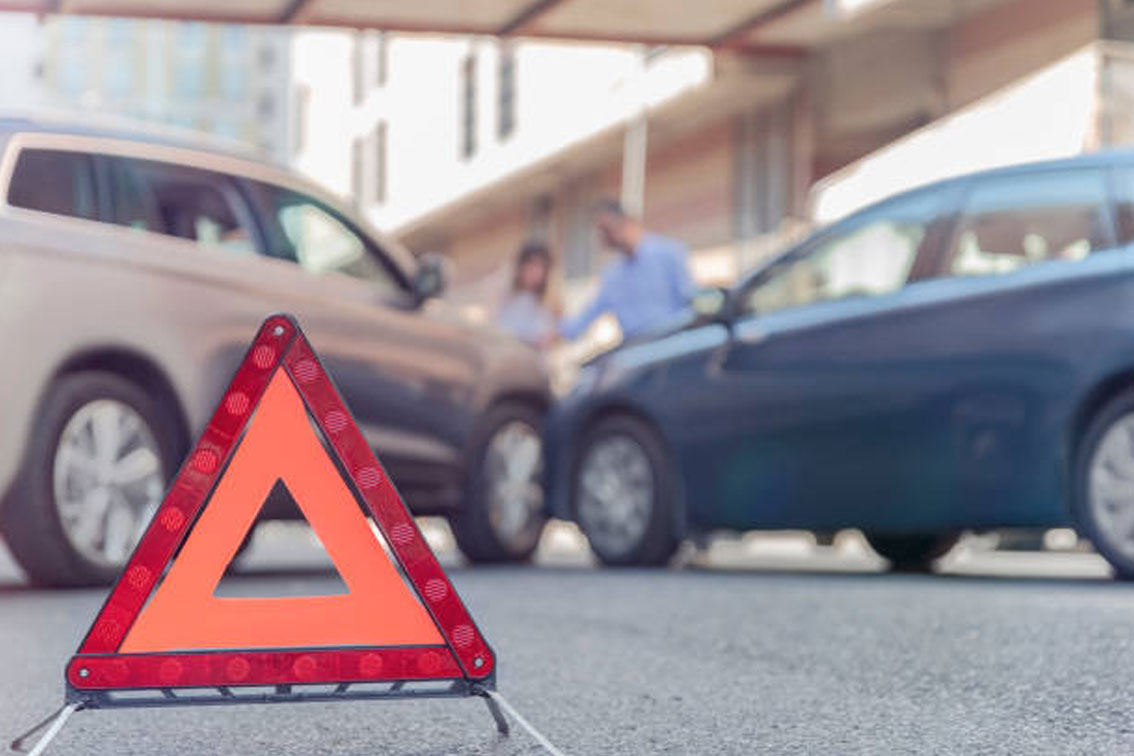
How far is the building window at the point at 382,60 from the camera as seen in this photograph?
38625 millimetres

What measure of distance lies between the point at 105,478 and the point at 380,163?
31.8 m

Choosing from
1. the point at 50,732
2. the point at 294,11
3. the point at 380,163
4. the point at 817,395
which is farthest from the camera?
the point at 380,163

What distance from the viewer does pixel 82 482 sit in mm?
7516

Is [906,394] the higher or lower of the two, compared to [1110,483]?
higher

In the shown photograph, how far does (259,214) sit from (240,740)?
484cm

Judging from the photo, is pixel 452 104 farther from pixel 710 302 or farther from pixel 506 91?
pixel 710 302

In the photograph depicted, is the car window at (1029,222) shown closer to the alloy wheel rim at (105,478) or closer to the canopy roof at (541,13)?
the alloy wheel rim at (105,478)

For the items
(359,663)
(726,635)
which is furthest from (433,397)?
(359,663)

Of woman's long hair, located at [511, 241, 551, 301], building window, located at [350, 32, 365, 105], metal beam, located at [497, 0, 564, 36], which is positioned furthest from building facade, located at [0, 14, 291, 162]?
woman's long hair, located at [511, 241, 551, 301]

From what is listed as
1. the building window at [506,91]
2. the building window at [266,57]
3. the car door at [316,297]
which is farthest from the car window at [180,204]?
the building window at [266,57]

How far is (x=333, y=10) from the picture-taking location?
49.1 feet

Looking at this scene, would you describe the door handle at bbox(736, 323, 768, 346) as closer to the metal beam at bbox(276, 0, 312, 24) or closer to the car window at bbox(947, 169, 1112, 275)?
the car window at bbox(947, 169, 1112, 275)

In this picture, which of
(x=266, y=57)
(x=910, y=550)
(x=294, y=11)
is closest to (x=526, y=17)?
(x=294, y=11)

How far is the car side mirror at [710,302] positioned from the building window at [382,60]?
97.5ft
